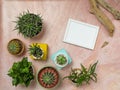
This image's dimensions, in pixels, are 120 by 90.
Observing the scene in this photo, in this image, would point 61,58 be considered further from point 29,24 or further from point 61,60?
point 29,24

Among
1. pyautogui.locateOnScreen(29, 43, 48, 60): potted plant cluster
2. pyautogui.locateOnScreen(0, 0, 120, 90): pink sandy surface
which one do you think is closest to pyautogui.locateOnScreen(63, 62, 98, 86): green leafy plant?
pyautogui.locateOnScreen(0, 0, 120, 90): pink sandy surface

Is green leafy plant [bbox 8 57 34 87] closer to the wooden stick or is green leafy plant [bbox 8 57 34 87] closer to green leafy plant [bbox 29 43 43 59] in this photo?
green leafy plant [bbox 29 43 43 59]

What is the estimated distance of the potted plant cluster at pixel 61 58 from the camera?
1111 millimetres

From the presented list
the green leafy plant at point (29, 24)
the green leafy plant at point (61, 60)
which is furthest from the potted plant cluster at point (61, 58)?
the green leafy plant at point (29, 24)

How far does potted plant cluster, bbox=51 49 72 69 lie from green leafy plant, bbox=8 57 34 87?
0.31 feet

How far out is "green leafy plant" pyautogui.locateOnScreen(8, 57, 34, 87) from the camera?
1085 millimetres

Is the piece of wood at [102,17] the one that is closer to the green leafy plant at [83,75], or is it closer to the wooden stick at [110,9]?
the wooden stick at [110,9]

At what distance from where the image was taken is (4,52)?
117cm

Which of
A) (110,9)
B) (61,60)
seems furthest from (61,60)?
(110,9)

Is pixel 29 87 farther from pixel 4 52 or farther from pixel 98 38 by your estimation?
pixel 98 38

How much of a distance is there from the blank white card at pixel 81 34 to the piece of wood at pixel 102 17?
37 millimetres

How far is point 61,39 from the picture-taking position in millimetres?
1159

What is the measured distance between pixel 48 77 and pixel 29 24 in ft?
0.66

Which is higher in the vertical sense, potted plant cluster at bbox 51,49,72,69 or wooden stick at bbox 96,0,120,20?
wooden stick at bbox 96,0,120,20
